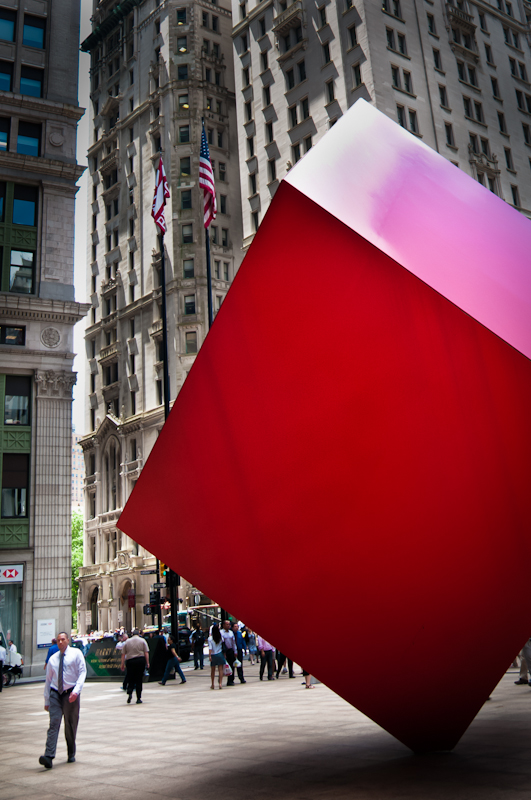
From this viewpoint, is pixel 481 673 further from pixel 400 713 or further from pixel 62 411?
pixel 62 411

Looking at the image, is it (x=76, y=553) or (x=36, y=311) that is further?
(x=76, y=553)

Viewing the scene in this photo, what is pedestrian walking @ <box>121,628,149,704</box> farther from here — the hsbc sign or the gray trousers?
the hsbc sign

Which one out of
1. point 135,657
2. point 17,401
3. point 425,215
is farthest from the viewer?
point 17,401

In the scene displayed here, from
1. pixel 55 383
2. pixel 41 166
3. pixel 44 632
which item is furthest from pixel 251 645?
pixel 41 166

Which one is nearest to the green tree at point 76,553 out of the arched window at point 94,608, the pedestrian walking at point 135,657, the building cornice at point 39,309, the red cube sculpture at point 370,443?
the arched window at point 94,608

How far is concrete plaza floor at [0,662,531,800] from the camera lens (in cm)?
648

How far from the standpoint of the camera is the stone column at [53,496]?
29.8 metres

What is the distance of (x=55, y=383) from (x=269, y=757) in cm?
2625

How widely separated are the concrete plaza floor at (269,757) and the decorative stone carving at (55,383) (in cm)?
1913

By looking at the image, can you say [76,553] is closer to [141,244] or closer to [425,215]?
[141,244]

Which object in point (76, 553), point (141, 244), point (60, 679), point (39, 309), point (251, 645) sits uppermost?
point (141, 244)

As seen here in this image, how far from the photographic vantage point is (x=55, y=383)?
32.2 m

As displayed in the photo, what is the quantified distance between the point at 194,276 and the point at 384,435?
179 ft

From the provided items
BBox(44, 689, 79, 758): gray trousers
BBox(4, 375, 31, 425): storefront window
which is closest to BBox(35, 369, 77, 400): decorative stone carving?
BBox(4, 375, 31, 425): storefront window
